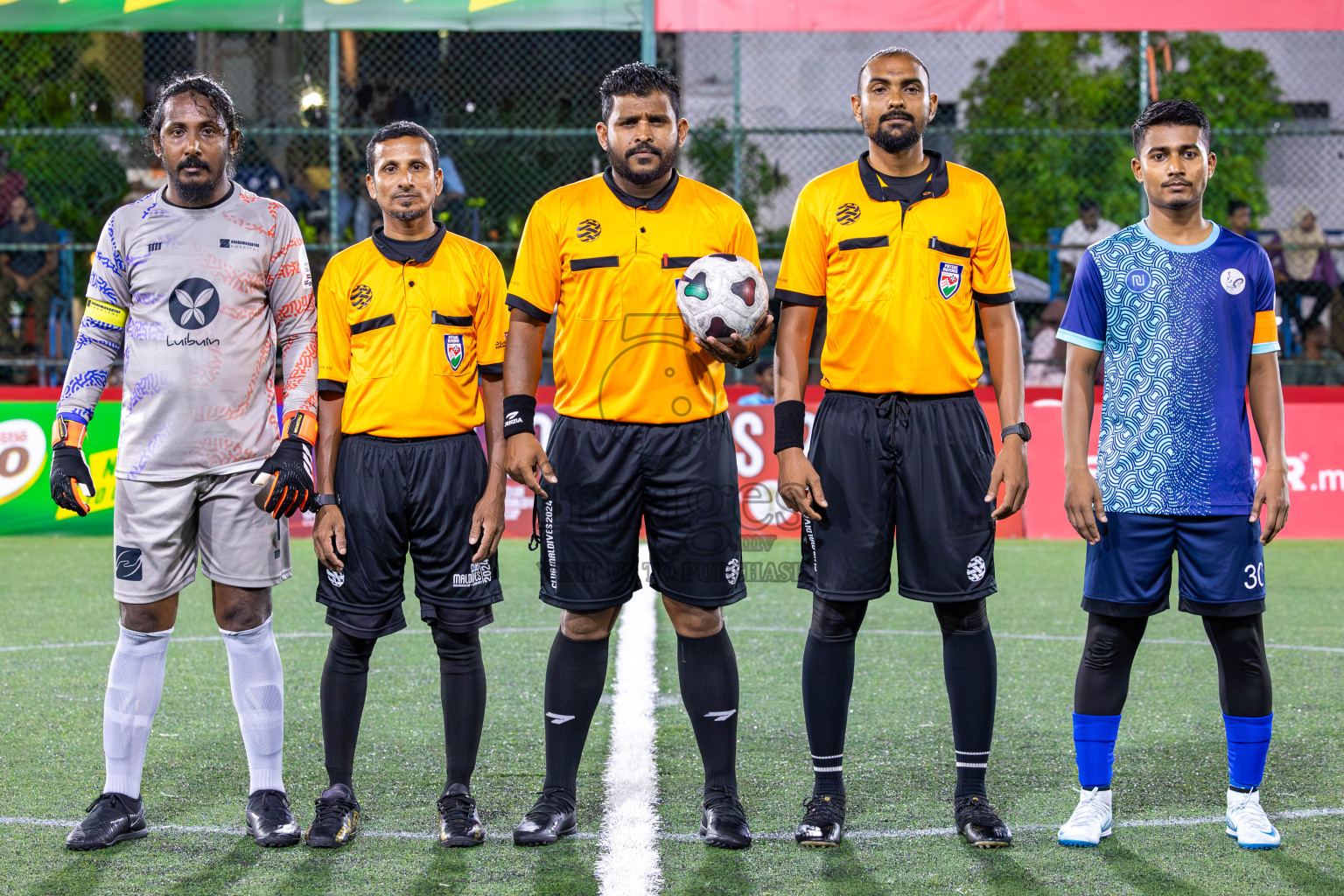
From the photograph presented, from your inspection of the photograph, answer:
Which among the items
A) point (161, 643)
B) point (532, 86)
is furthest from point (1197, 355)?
point (532, 86)

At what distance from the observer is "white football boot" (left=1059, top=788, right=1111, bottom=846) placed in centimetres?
386

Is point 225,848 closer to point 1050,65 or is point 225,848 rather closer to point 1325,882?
point 1325,882

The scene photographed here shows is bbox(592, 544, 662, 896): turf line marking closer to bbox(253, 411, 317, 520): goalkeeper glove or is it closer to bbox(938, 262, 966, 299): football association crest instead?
bbox(253, 411, 317, 520): goalkeeper glove

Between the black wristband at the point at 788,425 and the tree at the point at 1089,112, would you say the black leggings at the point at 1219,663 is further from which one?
the tree at the point at 1089,112

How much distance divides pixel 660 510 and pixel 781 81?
16.1 meters

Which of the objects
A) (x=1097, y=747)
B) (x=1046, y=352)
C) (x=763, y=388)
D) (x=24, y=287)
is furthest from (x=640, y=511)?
(x=24, y=287)

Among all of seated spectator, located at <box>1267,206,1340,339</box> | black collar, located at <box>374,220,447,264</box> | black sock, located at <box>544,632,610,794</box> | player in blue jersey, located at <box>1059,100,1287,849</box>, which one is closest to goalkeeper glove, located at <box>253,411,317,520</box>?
black collar, located at <box>374,220,447,264</box>

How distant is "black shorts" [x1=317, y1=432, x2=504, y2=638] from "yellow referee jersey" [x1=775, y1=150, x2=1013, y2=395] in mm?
1104

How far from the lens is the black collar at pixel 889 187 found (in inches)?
155

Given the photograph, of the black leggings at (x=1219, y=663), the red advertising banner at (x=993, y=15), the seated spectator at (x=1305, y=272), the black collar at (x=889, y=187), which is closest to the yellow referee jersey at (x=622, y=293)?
the black collar at (x=889, y=187)

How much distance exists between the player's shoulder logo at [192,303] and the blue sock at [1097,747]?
2766mm

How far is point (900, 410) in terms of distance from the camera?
12.8ft

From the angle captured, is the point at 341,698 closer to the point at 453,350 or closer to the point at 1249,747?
the point at 453,350

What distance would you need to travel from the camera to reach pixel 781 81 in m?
19.0
